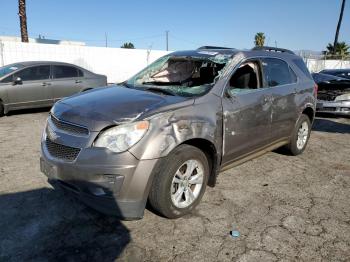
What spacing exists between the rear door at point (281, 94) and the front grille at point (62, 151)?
277cm

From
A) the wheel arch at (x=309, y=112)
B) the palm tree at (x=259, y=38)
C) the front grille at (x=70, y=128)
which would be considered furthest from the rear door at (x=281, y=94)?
the palm tree at (x=259, y=38)

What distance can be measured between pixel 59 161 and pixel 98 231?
2.55ft

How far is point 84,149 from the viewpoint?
2998mm

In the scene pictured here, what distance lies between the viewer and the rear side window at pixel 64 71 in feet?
31.8

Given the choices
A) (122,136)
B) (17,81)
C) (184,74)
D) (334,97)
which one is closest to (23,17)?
(17,81)

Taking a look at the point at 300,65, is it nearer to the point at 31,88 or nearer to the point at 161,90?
the point at 161,90

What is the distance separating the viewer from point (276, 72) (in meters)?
4.93

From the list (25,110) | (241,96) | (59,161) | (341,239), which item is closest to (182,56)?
(241,96)

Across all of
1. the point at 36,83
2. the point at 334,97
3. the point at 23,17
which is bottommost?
the point at 334,97

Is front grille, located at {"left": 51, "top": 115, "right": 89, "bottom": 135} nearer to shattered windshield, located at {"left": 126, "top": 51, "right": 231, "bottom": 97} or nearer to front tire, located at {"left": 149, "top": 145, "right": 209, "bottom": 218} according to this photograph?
front tire, located at {"left": 149, "top": 145, "right": 209, "bottom": 218}

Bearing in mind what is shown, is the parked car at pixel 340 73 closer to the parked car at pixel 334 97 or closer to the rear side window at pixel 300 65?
the parked car at pixel 334 97

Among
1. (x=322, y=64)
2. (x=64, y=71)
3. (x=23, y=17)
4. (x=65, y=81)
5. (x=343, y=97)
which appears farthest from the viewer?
(x=322, y=64)

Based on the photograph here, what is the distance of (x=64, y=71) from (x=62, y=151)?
732 cm

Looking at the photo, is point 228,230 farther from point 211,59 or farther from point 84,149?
point 211,59
